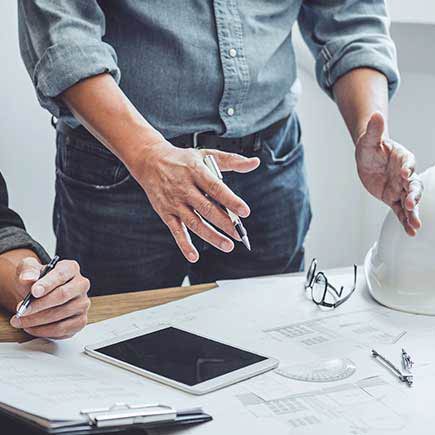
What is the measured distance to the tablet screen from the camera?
1.03 meters

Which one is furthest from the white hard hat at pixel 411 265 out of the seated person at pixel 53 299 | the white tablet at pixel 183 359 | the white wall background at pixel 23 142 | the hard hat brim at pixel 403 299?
the white wall background at pixel 23 142

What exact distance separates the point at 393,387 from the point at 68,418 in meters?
0.38

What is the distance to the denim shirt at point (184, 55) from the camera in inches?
52.1

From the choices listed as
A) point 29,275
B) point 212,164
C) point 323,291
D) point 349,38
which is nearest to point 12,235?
point 29,275

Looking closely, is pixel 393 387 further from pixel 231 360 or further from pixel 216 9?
pixel 216 9

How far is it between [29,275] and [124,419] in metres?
0.35

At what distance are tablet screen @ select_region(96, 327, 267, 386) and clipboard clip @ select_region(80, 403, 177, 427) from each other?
10 centimetres

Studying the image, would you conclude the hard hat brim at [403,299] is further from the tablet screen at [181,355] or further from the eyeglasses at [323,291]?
the tablet screen at [181,355]

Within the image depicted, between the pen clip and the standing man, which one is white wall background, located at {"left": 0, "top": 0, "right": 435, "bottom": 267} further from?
the pen clip

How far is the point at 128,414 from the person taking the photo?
0.88 metres

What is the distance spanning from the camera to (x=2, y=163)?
2.01 m

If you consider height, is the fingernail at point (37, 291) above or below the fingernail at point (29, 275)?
above

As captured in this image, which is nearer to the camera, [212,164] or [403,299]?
[212,164]

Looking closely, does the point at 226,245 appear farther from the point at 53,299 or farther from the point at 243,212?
the point at 53,299
